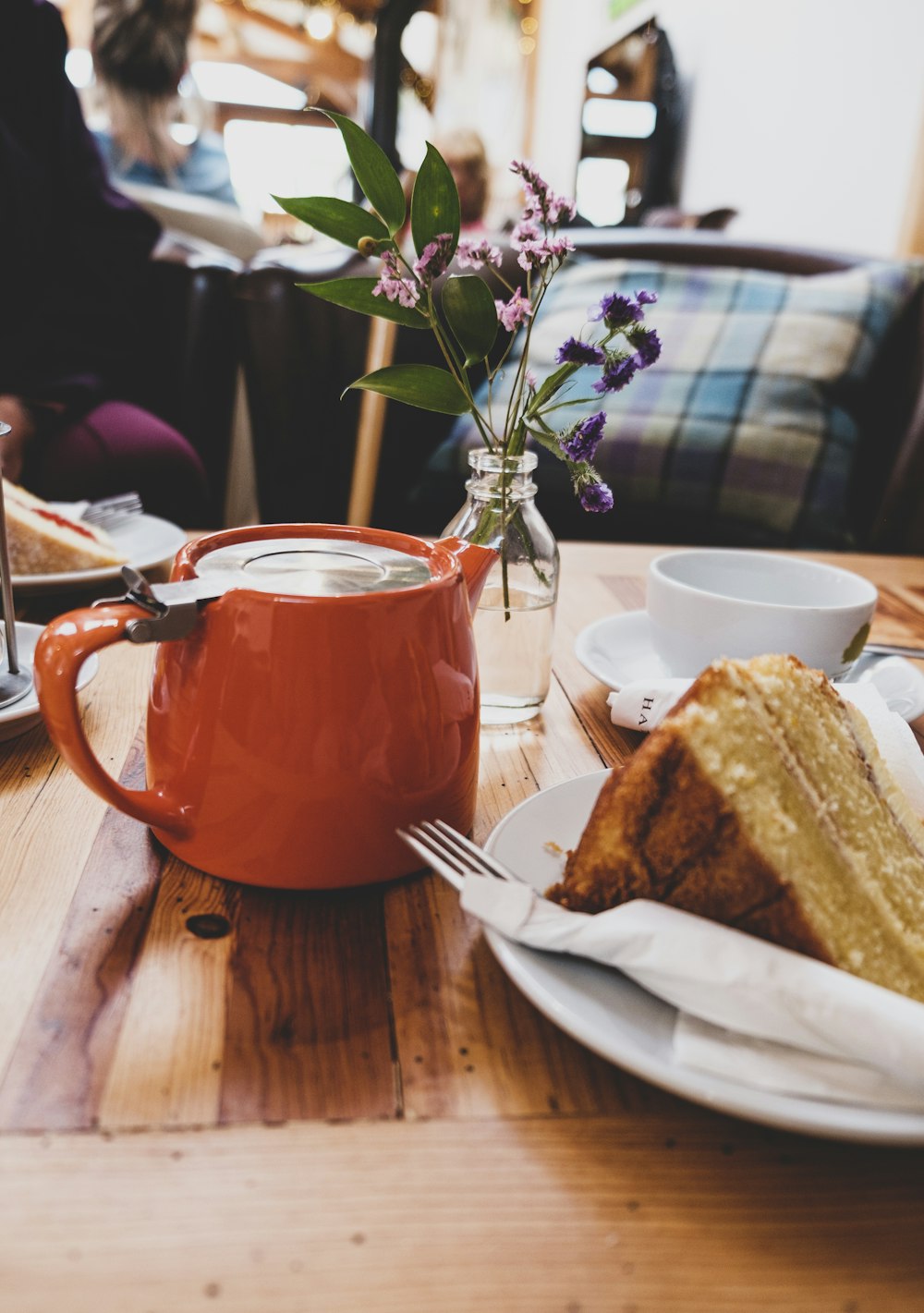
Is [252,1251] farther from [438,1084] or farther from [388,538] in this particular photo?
[388,538]

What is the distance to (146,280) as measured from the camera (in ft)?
6.46

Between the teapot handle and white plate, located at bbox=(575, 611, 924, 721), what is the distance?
388 millimetres

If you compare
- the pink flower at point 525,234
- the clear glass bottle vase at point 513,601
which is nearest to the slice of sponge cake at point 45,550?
→ the clear glass bottle vase at point 513,601

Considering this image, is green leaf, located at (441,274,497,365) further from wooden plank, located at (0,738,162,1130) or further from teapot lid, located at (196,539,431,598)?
wooden plank, located at (0,738,162,1130)

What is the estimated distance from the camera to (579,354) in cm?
59

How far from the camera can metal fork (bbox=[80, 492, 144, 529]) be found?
A: 1124mm

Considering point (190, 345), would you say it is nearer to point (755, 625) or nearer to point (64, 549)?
point (64, 549)

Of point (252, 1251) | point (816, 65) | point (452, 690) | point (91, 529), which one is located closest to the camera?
point (252, 1251)

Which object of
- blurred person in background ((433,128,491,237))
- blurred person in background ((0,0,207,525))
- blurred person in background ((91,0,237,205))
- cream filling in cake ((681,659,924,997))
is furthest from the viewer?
blurred person in background ((433,128,491,237))

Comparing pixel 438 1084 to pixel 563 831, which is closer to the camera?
pixel 438 1084

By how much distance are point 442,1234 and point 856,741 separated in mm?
325

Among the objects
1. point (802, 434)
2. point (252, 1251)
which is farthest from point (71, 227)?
point (252, 1251)

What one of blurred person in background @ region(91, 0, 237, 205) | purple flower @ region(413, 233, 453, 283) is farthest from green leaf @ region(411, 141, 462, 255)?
blurred person in background @ region(91, 0, 237, 205)

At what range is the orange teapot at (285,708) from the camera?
0.45 metres
